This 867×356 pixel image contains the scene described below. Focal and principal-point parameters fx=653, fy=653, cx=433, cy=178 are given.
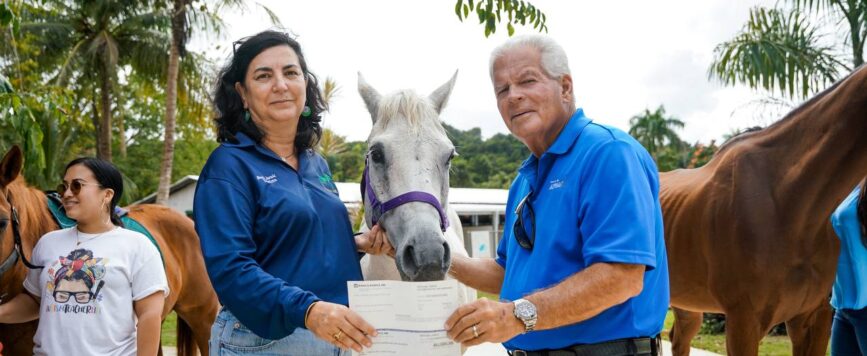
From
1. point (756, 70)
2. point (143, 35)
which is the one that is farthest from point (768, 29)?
Result: point (143, 35)

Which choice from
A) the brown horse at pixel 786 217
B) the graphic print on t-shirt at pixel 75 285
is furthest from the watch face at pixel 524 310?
the brown horse at pixel 786 217

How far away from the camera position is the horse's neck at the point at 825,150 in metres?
3.39

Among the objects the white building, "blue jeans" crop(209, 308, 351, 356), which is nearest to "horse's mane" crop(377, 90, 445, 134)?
"blue jeans" crop(209, 308, 351, 356)

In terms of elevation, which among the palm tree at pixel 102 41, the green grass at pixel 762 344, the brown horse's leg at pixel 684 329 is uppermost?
the palm tree at pixel 102 41

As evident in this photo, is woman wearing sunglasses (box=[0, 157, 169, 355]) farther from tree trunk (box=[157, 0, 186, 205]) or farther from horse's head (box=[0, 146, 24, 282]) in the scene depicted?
tree trunk (box=[157, 0, 186, 205])

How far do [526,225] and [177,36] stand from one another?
15.2 meters

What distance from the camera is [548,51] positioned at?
1.97 m

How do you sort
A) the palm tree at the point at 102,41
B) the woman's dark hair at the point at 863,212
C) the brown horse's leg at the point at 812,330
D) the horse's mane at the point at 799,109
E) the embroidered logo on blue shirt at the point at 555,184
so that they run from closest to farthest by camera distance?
1. the embroidered logo on blue shirt at the point at 555,184
2. the woman's dark hair at the point at 863,212
3. the horse's mane at the point at 799,109
4. the brown horse's leg at the point at 812,330
5. the palm tree at the point at 102,41

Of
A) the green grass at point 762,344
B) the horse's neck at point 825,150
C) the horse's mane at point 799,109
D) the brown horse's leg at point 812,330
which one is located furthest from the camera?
the green grass at point 762,344

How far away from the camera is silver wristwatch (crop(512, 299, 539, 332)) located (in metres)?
1.62

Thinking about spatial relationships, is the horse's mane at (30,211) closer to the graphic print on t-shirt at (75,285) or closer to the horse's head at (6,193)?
the horse's head at (6,193)

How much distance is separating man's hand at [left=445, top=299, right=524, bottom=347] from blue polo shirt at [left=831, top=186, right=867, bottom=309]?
202 centimetres

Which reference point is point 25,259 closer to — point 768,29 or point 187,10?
point 768,29

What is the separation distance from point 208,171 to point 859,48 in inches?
406
